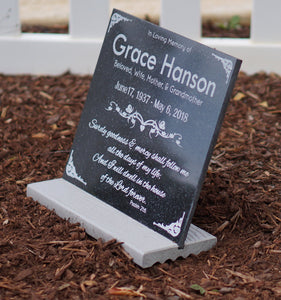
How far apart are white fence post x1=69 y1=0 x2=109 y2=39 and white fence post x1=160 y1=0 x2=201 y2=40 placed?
384mm

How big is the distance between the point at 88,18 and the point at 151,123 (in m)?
1.81

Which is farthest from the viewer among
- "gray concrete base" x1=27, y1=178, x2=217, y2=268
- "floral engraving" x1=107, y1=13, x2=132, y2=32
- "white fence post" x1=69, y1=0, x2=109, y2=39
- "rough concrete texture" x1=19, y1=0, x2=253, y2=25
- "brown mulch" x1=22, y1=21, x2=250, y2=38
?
"rough concrete texture" x1=19, y1=0, x2=253, y2=25

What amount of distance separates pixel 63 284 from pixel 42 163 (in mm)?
1034

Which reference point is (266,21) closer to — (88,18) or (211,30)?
(211,30)

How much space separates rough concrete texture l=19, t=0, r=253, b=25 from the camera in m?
4.89

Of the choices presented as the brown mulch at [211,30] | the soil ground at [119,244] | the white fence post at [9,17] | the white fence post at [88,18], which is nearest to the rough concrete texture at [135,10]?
the brown mulch at [211,30]

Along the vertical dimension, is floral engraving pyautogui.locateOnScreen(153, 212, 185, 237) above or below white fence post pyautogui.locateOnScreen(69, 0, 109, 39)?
below

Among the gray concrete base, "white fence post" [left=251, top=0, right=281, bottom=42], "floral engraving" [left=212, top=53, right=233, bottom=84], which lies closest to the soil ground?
the gray concrete base

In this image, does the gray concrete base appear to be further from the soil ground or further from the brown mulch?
the brown mulch

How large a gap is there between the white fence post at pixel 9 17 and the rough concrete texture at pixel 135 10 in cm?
71

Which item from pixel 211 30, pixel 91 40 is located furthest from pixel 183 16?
pixel 211 30

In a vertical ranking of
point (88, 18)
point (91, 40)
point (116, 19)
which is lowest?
point (91, 40)

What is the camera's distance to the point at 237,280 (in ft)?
7.43

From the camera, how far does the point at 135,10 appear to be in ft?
16.4
